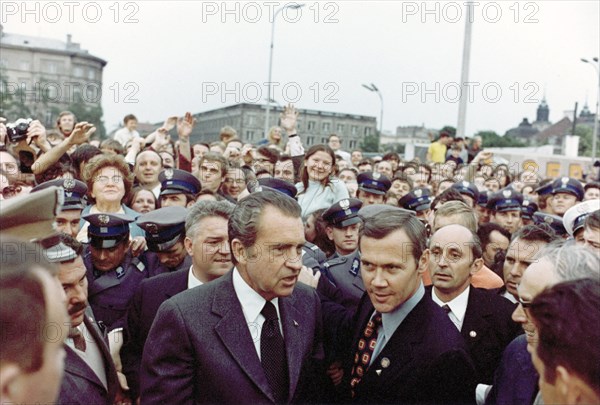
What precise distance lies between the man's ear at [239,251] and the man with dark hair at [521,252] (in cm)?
192

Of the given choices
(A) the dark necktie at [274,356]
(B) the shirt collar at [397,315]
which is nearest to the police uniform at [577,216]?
(B) the shirt collar at [397,315]

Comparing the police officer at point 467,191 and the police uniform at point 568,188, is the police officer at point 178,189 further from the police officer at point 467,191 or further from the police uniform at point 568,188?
the police uniform at point 568,188

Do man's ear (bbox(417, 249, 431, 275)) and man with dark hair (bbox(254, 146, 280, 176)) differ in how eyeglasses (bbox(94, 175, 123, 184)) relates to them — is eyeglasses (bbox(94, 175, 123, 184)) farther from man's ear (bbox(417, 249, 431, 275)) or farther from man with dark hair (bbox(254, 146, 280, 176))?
man with dark hair (bbox(254, 146, 280, 176))

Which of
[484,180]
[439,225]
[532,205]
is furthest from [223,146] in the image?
[439,225]

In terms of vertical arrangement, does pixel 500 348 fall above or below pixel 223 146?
below

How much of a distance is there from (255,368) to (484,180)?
23.5 ft

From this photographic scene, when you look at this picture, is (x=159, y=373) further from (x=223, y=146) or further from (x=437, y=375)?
(x=223, y=146)

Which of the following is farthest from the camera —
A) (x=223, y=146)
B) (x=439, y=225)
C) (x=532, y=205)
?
(x=223, y=146)

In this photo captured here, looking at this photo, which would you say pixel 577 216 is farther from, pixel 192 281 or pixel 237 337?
pixel 237 337

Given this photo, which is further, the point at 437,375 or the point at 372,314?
the point at 372,314

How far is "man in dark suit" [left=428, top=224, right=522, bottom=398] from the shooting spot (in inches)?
128

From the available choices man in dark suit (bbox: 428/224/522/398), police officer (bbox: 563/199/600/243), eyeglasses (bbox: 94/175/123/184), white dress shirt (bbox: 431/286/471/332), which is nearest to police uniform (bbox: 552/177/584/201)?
police officer (bbox: 563/199/600/243)

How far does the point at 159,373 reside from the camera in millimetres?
2508

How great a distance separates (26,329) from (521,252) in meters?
3.23
